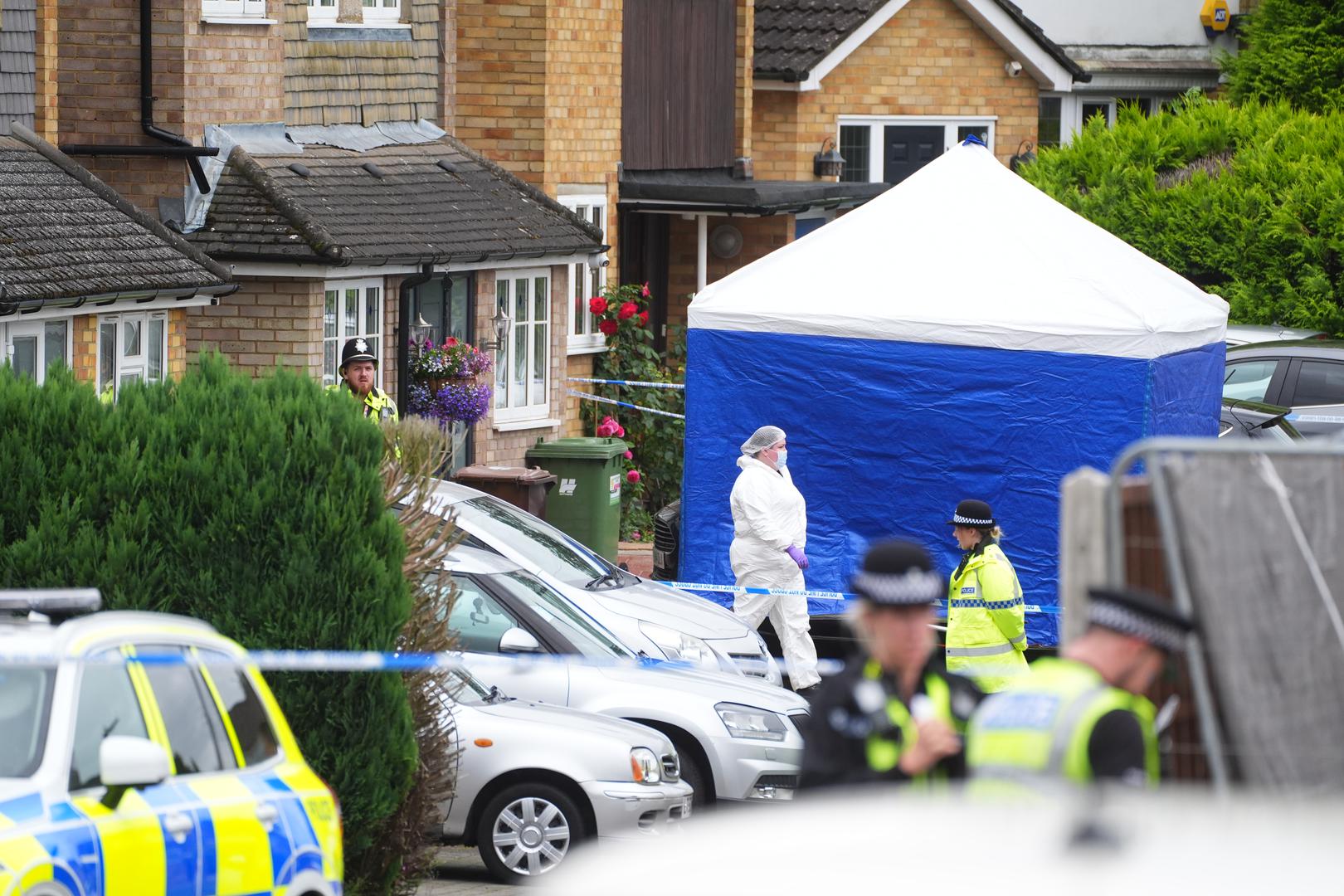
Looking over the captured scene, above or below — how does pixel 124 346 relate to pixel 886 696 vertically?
above

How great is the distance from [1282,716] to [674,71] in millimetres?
20255

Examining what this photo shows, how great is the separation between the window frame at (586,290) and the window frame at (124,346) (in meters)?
6.97

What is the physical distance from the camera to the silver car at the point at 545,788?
9.52 m

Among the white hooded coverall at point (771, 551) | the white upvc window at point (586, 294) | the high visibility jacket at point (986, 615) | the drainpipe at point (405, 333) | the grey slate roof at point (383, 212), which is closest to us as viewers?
the high visibility jacket at point (986, 615)

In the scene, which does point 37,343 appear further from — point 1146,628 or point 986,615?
point 1146,628

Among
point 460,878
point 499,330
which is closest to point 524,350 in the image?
point 499,330

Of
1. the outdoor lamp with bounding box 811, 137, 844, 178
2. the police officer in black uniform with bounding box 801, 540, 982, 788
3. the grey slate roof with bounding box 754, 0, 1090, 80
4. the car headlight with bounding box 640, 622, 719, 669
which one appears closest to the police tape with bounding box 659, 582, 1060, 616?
the car headlight with bounding box 640, 622, 719, 669

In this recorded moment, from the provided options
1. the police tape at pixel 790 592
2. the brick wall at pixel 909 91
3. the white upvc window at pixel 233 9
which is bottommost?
the police tape at pixel 790 592

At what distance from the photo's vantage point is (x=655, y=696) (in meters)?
10.5

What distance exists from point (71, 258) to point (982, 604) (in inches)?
256

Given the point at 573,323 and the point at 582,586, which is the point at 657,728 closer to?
the point at 582,586

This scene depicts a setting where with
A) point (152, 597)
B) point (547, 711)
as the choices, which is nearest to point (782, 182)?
point (547, 711)

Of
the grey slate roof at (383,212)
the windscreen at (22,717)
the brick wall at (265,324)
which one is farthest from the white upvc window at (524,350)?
the windscreen at (22,717)

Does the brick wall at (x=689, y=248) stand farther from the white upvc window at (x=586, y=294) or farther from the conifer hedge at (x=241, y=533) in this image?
the conifer hedge at (x=241, y=533)
